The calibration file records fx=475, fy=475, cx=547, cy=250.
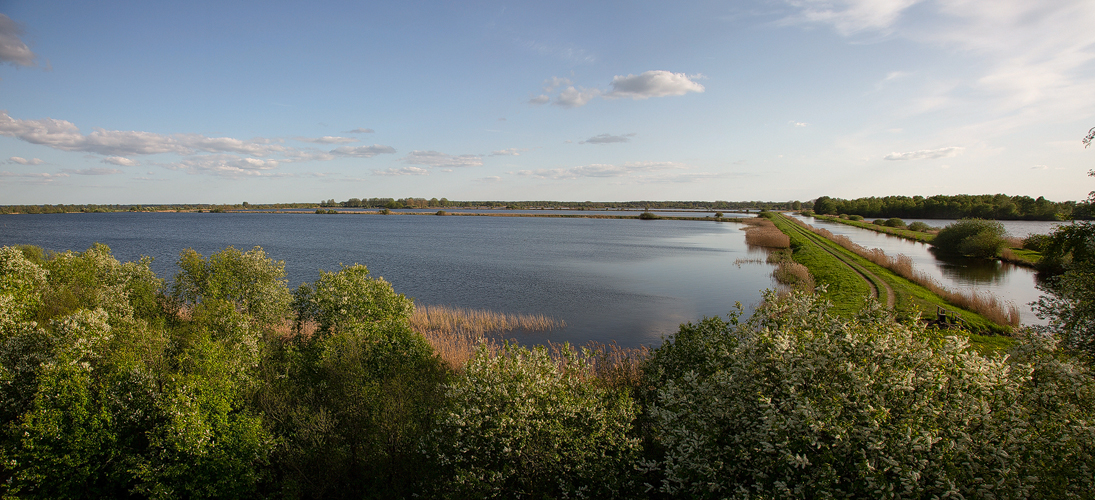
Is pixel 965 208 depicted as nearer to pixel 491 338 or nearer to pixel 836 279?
pixel 836 279

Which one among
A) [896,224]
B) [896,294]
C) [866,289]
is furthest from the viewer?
[896,224]

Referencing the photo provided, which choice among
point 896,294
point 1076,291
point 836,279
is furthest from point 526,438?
point 836,279

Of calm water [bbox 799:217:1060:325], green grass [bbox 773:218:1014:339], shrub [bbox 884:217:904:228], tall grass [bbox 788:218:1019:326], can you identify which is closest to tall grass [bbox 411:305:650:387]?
green grass [bbox 773:218:1014:339]

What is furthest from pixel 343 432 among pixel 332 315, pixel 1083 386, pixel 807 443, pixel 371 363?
pixel 1083 386

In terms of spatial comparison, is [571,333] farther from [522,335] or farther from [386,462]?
[386,462]

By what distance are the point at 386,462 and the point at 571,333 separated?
18.0 meters

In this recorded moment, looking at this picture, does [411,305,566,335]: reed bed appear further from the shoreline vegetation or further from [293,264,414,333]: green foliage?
the shoreline vegetation

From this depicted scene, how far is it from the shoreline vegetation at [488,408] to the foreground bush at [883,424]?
0.13ft

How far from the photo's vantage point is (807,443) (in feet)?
21.6

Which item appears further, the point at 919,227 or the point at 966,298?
the point at 919,227

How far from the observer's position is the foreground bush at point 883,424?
6242 millimetres

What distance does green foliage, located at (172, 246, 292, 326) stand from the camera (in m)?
17.7

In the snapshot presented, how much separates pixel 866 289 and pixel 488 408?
1236 inches

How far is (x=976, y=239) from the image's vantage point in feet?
183
